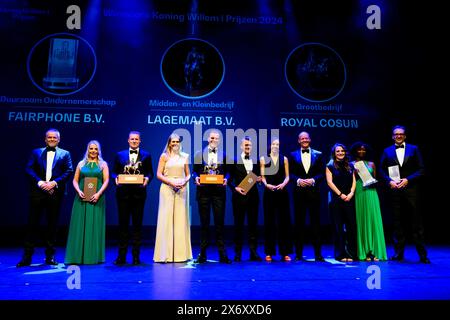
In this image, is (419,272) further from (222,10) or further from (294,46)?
(222,10)

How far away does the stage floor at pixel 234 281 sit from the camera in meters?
2.90

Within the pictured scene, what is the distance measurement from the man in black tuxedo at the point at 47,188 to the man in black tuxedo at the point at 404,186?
441cm

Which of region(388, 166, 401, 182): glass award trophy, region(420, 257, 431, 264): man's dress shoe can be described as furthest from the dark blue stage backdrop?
region(420, 257, 431, 264): man's dress shoe

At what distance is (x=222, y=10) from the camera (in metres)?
6.95

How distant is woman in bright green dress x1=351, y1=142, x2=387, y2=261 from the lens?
491 cm

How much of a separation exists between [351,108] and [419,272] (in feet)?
12.4

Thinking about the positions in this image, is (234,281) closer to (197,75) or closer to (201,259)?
(201,259)

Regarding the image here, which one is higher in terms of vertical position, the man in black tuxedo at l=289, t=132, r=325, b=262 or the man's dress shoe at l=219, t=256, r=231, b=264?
the man in black tuxedo at l=289, t=132, r=325, b=262

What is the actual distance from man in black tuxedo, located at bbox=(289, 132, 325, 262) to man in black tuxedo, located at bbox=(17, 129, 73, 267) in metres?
3.11

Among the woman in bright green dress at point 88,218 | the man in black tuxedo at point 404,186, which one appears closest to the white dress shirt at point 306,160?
the man in black tuxedo at point 404,186

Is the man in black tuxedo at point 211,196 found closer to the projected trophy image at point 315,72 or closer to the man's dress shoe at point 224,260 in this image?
the man's dress shoe at point 224,260

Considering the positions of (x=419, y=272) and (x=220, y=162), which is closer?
(x=419, y=272)

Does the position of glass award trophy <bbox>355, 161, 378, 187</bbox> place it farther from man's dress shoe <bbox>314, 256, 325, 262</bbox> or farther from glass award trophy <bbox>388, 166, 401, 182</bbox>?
man's dress shoe <bbox>314, 256, 325, 262</bbox>
